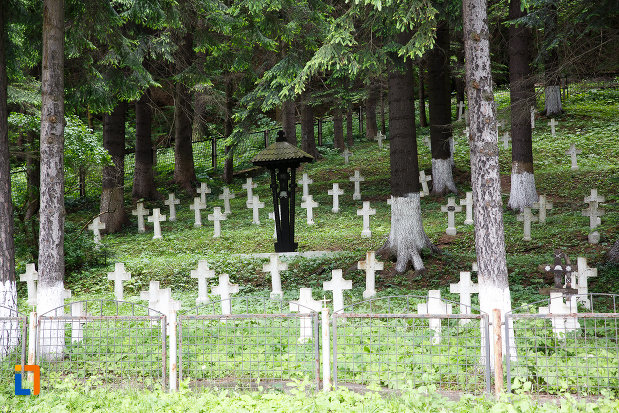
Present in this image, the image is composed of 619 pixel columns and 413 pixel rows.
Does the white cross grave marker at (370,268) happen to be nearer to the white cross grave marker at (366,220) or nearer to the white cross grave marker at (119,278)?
the white cross grave marker at (119,278)

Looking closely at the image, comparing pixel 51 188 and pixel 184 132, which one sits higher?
pixel 184 132

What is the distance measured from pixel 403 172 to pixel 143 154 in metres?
10.9

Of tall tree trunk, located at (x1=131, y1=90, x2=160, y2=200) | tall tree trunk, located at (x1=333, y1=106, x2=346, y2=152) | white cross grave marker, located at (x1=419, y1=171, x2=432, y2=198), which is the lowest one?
white cross grave marker, located at (x1=419, y1=171, x2=432, y2=198)

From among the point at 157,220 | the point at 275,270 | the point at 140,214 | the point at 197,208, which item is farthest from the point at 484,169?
the point at 140,214

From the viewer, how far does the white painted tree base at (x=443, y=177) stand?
19062 mm

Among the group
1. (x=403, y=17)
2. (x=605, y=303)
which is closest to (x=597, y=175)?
(x=605, y=303)

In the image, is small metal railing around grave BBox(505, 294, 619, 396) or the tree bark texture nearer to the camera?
small metal railing around grave BBox(505, 294, 619, 396)

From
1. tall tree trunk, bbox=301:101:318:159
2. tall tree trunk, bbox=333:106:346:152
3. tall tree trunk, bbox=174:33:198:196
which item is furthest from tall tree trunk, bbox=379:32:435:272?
tall tree trunk, bbox=333:106:346:152

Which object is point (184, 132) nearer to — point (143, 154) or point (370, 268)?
point (143, 154)

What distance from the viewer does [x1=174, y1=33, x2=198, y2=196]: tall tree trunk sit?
841 inches

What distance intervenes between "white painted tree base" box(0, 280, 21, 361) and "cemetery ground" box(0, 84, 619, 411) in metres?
1.63

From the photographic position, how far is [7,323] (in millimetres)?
8938

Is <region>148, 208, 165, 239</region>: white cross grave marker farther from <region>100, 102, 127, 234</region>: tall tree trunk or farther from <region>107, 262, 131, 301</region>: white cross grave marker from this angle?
<region>107, 262, 131, 301</region>: white cross grave marker

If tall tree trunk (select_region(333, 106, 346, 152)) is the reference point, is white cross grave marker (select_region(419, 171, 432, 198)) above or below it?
below
